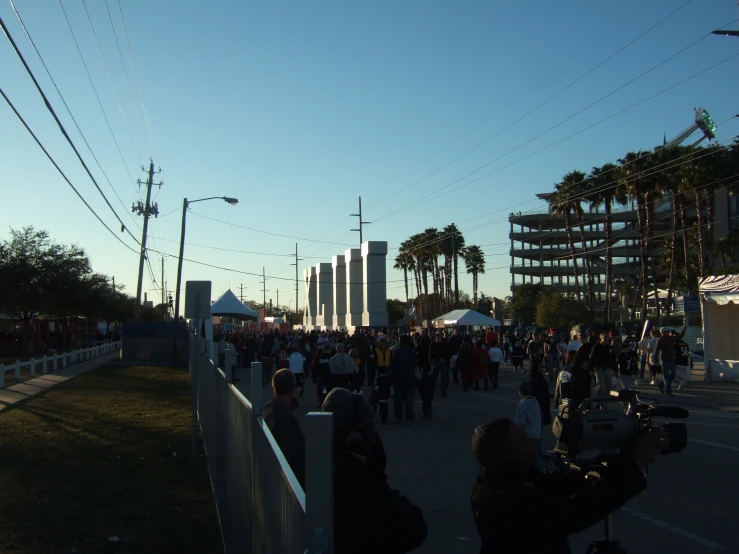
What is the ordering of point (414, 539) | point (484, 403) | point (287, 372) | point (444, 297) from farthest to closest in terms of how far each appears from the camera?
point (444, 297), point (484, 403), point (287, 372), point (414, 539)

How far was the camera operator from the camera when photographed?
2.76 meters

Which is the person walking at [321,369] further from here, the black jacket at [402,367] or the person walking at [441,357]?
the person walking at [441,357]

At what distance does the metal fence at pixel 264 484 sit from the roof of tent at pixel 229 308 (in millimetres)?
32451

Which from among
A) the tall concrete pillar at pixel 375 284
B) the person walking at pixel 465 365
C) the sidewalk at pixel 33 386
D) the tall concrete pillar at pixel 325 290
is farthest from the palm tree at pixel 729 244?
the sidewalk at pixel 33 386

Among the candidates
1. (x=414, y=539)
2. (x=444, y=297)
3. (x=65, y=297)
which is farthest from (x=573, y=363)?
(x=444, y=297)

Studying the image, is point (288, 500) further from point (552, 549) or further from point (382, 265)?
point (382, 265)

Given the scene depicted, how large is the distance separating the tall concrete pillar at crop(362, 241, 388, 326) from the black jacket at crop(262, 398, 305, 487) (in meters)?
50.1

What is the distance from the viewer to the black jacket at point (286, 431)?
15.0ft

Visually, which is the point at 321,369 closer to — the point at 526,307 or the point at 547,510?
the point at 547,510

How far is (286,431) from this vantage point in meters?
4.80

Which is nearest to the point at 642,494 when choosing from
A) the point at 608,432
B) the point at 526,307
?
the point at 608,432

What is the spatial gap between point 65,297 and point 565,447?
4016cm

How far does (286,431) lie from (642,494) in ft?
16.8

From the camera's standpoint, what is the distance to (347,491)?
281 centimetres
